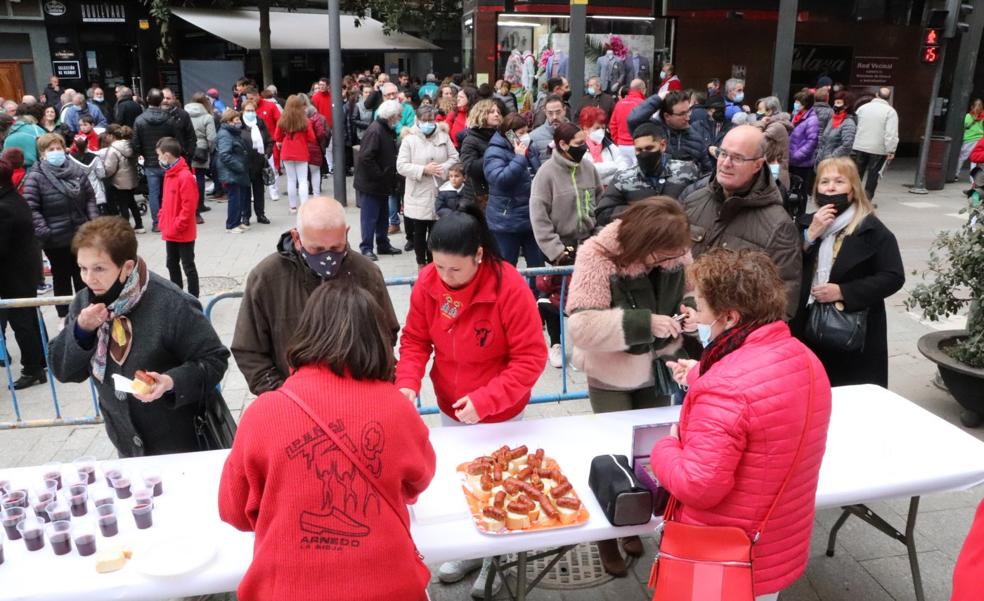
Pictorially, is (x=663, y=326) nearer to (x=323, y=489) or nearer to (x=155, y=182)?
(x=323, y=489)

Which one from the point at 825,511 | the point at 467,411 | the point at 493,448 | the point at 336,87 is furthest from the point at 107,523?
the point at 336,87

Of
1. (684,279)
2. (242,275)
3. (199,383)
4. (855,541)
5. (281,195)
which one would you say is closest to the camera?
(199,383)


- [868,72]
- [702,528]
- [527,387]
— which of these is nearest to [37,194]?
[527,387]

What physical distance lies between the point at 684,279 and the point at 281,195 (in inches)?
484

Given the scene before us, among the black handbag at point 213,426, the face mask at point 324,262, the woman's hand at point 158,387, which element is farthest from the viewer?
the black handbag at point 213,426

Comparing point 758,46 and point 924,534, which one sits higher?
point 758,46

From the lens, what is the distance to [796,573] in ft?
8.83

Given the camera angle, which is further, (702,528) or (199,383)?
(199,383)

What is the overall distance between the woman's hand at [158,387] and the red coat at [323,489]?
3.76 feet

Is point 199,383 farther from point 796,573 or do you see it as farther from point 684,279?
point 796,573

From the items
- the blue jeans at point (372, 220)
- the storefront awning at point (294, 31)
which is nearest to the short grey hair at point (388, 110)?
the blue jeans at point (372, 220)

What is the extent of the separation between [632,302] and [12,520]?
2693mm

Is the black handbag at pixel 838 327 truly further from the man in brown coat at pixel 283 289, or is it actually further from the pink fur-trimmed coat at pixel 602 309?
the man in brown coat at pixel 283 289

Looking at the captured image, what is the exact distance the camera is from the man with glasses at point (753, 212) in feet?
13.1
